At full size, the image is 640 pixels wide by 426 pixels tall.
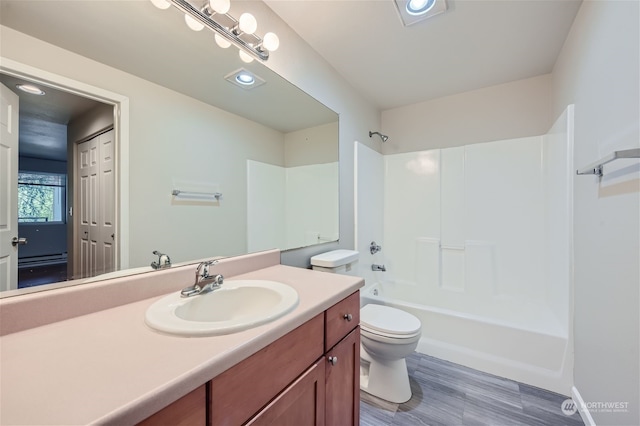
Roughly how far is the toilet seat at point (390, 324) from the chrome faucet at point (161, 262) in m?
1.18

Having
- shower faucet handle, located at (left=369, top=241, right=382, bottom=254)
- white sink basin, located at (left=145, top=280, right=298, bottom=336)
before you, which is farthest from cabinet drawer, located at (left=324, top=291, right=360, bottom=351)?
shower faucet handle, located at (left=369, top=241, right=382, bottom=254)

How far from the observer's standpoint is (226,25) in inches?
47.3

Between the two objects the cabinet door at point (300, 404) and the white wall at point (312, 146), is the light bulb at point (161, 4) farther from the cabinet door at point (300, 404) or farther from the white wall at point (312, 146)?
the cabinet door at point (300, 404)

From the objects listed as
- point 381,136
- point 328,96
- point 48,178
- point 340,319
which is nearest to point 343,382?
point 340,319

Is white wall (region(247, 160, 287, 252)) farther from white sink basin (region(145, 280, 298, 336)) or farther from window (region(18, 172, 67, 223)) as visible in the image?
window (region(18, 172, 67, 223))

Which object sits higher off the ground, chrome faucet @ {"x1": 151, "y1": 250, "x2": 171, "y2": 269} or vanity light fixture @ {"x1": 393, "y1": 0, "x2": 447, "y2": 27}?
vanity light fixture @ {"x1": 393, "y1": 0, "x2": 447, "y2": 27}

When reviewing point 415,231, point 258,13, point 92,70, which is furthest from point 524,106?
point 92,70

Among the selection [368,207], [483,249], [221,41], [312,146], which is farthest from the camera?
[368,207]

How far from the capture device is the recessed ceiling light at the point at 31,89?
698mm

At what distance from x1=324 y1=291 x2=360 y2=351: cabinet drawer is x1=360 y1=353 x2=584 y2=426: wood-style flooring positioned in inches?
31.6

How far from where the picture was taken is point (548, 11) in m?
1.47

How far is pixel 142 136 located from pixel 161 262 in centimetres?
48

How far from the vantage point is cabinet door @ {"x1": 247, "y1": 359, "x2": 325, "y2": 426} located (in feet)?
2.16

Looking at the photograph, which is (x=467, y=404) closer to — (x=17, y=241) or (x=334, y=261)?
(x=334, y=261)
